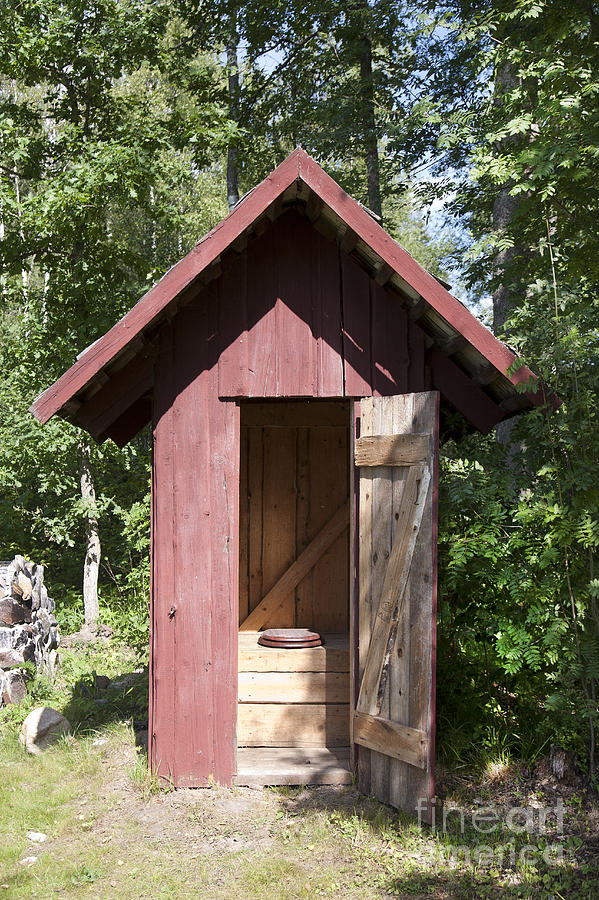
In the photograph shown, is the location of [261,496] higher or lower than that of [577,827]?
higher

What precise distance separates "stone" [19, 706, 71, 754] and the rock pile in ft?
3.42

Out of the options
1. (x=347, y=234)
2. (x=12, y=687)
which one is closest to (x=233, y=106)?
(x=347, y=234)

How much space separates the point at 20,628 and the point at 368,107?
394 inches

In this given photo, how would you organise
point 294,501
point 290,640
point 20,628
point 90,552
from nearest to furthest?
point 290,640 < point 20,628 < point 294,501 < point 90,552

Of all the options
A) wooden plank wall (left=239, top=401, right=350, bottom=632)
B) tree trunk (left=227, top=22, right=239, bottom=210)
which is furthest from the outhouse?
tree trunk (left=227, top=22, right=239, bottom=210)

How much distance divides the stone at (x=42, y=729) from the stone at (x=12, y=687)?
97 centimetres

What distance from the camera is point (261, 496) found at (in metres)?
7.47

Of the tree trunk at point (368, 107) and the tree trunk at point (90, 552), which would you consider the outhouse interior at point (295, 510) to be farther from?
the tree trunk at point (368, 107)

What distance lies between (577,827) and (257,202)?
4.05 metres

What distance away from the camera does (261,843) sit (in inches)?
164

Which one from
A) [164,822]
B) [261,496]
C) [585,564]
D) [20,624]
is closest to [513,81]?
[261,496]

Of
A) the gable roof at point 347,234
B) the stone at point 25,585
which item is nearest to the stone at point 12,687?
the stone at point 25,585

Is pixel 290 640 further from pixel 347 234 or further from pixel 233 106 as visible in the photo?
pixel 233 106

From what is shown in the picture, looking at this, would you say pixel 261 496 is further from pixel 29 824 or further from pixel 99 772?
pixel 29 824
